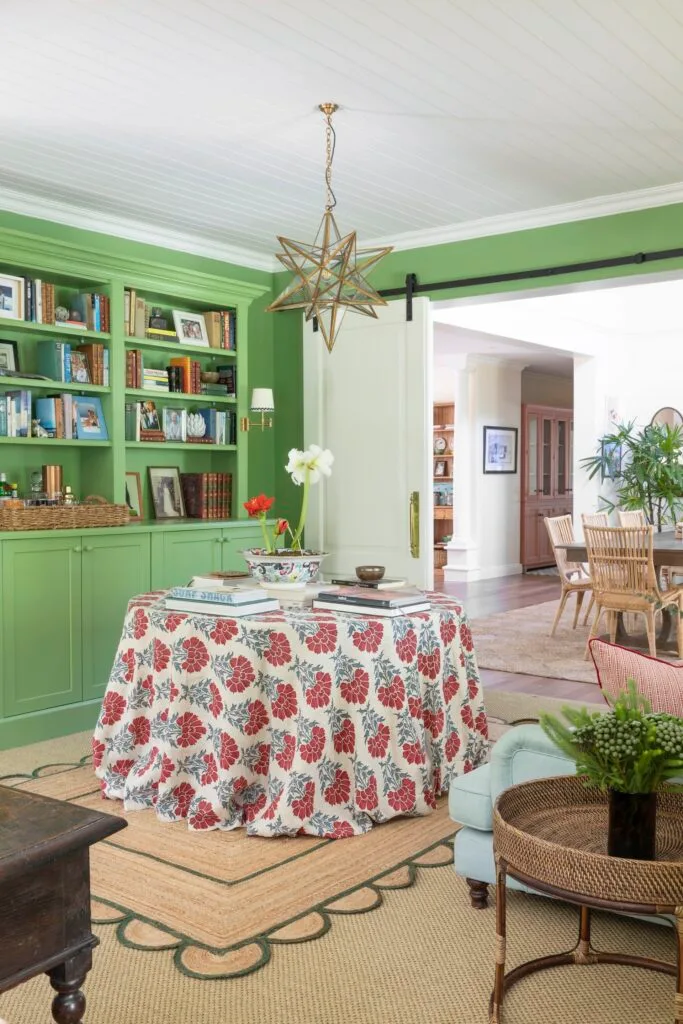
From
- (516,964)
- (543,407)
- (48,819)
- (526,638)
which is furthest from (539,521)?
(48,819)

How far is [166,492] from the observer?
5.96 meters

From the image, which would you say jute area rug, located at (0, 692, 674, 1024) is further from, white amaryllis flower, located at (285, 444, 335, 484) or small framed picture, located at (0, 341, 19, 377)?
small framed picture, located at (0, 341, 19, 377)

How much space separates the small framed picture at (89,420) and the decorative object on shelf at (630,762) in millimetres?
3795

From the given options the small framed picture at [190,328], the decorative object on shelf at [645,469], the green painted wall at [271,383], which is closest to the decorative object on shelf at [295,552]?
the small framed picture at [190,328]

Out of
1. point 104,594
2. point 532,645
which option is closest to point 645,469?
point 532,645

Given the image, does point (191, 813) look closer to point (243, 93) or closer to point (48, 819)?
point (48, 819)

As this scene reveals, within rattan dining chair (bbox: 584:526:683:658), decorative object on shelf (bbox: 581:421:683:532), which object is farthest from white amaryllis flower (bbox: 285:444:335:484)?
decorative object on shelf (bbox: 581:421:683:532)

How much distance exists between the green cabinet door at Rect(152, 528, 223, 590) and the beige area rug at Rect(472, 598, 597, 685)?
1.97m

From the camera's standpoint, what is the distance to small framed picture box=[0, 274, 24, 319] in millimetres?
4863

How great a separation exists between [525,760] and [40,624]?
284 centimetres

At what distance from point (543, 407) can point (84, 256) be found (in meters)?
9.41

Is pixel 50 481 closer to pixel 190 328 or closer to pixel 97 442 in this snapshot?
pixel 97 442

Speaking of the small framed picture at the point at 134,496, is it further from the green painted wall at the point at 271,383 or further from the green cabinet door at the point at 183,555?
the green painted wall at the point at 271,383

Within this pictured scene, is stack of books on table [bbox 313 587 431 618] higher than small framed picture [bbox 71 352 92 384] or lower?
lower
